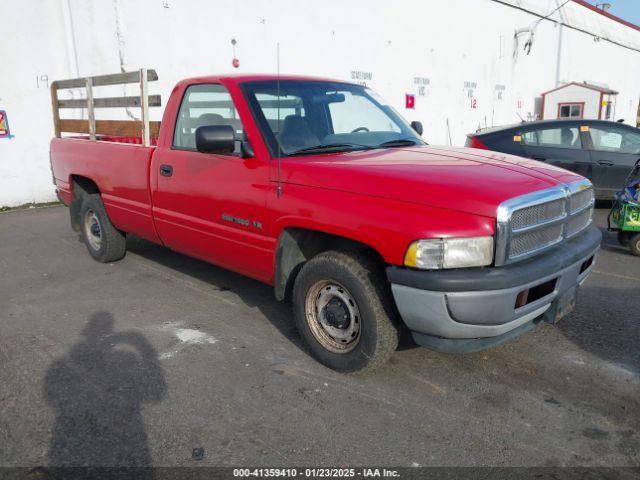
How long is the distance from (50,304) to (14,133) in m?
6.29

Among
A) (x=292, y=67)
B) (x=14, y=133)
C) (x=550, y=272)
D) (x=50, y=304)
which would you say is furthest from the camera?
(x=292, y=67)

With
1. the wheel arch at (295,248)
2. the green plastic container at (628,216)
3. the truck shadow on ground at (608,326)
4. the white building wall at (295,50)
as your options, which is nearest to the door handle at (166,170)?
the wheel arch at (295,248)

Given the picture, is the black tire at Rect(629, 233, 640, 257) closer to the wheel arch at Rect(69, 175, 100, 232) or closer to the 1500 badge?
the 1500 badge

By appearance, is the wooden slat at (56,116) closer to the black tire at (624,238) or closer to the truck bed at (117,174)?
the truck bed at (117,174)

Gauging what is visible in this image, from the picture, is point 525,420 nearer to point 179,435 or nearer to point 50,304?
point 179,435

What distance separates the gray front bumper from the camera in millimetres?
2646

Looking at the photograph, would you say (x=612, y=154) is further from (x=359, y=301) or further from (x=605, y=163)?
(x=359, y=301)

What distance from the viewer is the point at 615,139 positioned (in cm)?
834

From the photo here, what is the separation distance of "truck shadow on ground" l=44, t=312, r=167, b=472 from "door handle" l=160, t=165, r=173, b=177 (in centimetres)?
132

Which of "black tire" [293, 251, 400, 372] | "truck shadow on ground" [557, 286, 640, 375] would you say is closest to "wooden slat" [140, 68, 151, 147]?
"black tire" [293, 251, 400, 372]

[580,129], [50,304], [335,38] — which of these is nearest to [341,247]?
[50,304]

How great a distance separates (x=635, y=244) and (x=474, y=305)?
178 inches

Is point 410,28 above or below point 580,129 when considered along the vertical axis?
above

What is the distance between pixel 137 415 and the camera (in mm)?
2871
